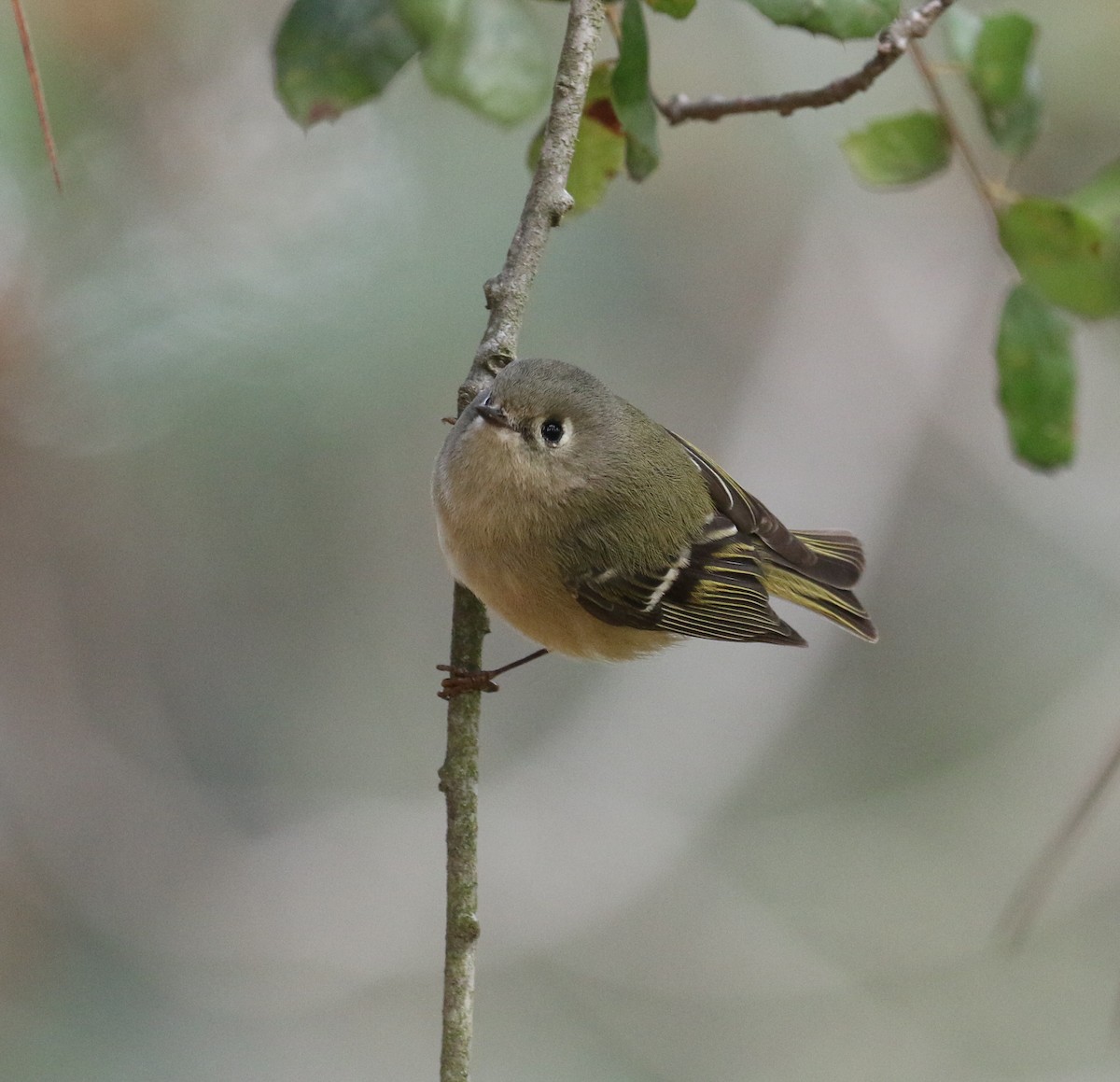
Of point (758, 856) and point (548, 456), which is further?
point (758, 856)

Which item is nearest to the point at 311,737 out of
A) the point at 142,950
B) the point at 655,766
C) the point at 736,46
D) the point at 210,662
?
the point at 210,662

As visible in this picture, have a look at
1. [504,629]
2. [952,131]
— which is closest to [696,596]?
[952,131]

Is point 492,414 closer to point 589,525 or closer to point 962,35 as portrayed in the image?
point 589,525

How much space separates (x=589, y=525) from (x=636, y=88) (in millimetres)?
525

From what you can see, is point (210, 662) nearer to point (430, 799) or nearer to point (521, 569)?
point (430, 799)

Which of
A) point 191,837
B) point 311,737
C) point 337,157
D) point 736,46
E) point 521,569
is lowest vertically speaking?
point 191,837

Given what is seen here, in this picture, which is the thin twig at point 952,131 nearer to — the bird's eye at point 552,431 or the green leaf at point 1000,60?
the green leaf at point 1000,60

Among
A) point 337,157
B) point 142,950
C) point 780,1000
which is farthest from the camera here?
point 780,1000

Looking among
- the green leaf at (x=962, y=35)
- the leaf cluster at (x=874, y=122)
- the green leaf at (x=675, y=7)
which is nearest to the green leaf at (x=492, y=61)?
the leaf cluster at (x=874, y=122)

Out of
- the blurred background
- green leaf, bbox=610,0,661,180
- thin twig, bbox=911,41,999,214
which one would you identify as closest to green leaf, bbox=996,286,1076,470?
thin twig, bbox=911,41,999,214

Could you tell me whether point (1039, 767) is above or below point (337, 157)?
below

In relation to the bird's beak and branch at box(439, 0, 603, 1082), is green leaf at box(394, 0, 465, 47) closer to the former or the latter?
branch at box(439, 0, 603, 1082)

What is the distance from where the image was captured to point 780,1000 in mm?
2686

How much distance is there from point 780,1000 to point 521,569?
168 cm
